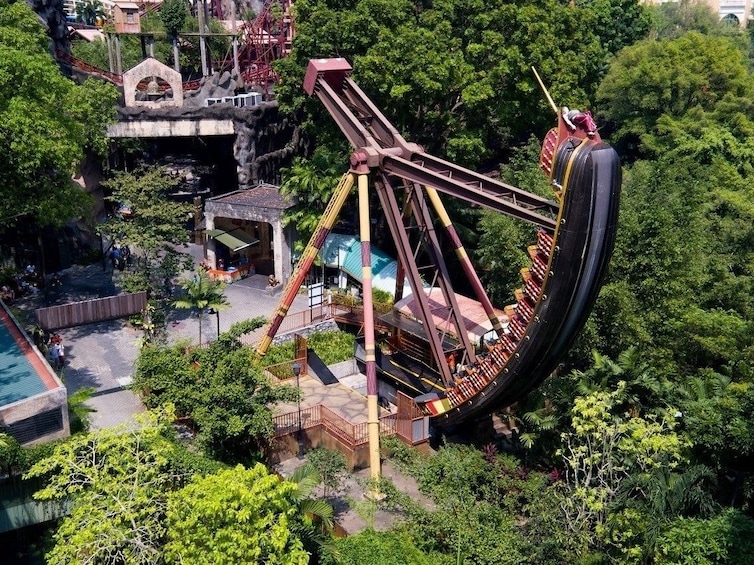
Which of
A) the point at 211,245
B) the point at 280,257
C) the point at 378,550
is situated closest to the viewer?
the point at 378,550

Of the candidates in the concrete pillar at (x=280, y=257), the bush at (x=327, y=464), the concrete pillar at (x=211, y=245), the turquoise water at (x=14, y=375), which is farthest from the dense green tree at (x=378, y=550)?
the concrete pillar at (x=211, y=245)

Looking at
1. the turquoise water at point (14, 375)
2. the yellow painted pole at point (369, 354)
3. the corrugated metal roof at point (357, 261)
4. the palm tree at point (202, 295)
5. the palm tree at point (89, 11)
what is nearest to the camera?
the turquoise water at point (14, 375)

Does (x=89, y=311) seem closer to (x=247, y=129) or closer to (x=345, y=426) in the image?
(x=345, y=426)

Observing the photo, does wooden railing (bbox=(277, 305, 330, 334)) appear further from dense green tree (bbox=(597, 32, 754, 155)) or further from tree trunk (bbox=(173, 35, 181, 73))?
tree trunk (bbox=(173, 35, 181, 73))

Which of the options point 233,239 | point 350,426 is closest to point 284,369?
point 350,426

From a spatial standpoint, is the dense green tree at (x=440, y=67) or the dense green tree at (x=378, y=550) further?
the dense green tree at (x=440, y=67)

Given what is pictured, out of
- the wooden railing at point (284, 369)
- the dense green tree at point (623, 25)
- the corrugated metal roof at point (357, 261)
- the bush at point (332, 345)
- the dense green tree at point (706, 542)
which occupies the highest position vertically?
the dense green tree at point (623, 25)

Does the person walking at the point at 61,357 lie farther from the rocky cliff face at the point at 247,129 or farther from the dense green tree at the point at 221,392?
the rocky cliff face at the point at 247,129

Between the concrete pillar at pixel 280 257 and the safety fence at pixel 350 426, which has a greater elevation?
the concrete pillar at pixel 280 257
